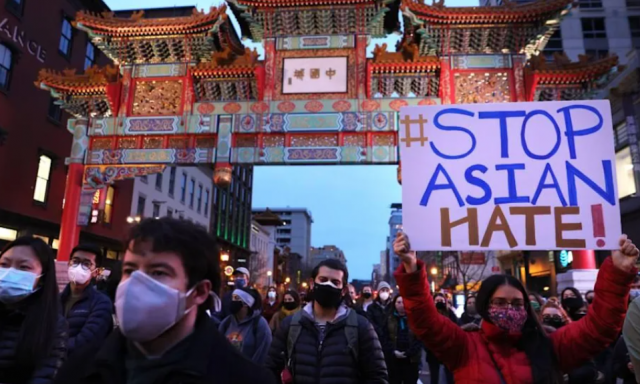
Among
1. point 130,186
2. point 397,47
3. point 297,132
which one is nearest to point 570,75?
point 397,47

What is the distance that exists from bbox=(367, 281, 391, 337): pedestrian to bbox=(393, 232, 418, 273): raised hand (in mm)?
4862

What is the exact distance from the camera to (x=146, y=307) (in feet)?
5.56

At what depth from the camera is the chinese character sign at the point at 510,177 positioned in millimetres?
3086

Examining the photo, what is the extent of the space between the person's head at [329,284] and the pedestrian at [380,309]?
3.54m

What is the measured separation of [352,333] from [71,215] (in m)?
14.0

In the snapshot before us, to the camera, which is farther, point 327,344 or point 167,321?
point 327,344

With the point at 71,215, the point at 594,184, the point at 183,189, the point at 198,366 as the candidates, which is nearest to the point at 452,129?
the point at 594,184

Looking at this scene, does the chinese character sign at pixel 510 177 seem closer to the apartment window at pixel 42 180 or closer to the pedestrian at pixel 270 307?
the pedestrian at pixel 270 307

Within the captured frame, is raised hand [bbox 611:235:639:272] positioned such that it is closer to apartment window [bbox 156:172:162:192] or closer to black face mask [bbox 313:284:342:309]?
black face mask [bbox 313:284:342:309]

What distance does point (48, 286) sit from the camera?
3.03 meters

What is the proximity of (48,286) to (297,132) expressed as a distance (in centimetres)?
1163

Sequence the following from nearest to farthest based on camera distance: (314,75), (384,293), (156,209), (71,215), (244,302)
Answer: (244,302)
(384,293)
(314,75)
(71,215)
(156,209)

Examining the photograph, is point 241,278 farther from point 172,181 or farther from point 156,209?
point 172,181

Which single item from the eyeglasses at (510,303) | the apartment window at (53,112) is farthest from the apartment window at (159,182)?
the eyeglasses at (510,303)
